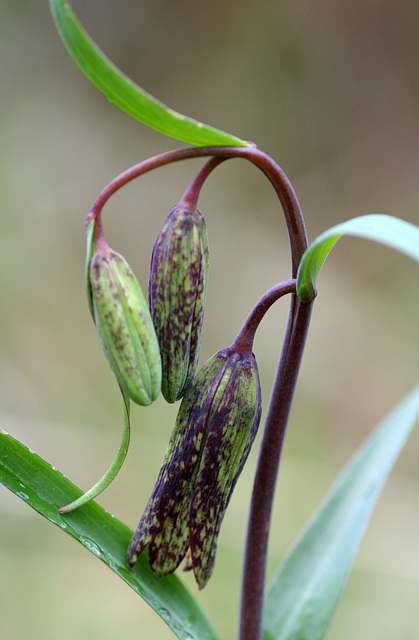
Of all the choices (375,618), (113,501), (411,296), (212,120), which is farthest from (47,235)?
(375,618)

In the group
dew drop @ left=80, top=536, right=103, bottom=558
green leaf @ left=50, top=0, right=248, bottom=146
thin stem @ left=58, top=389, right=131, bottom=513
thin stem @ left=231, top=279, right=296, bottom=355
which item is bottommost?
dew drop @ left=80, top=536, right=103, bottom=558

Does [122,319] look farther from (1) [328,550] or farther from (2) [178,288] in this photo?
(1) [328,550]

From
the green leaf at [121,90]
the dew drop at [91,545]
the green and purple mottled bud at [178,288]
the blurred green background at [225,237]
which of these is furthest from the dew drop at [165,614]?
the blurred green background at [225,237]

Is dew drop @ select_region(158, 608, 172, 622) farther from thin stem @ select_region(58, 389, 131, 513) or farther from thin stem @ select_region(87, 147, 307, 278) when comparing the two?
thin stem @ select_region(87, 147, 307, 278)

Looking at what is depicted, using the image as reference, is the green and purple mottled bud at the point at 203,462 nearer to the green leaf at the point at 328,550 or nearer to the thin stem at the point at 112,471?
the thin stem at the point at 112,471

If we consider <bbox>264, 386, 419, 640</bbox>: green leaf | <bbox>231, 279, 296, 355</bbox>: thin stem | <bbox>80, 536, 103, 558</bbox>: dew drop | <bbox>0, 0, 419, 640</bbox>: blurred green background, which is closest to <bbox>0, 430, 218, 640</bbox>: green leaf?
<bbox>80, 536, 103, 558</bbox>: dew drop

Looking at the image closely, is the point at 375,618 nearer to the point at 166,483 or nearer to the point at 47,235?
the point at 166,483
